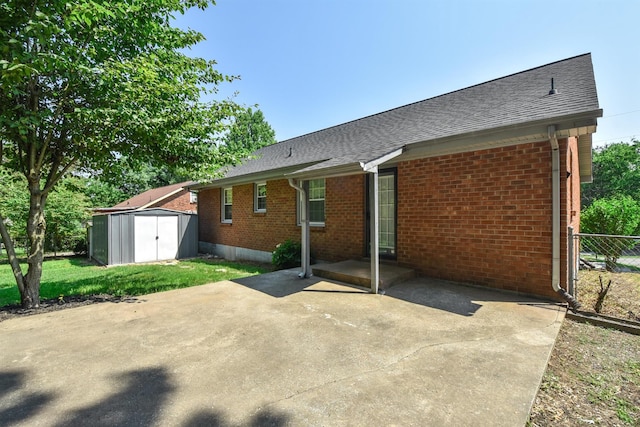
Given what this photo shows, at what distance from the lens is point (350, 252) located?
7758mm

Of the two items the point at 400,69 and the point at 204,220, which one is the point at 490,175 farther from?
the point at 204,220

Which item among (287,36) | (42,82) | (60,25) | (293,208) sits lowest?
(293,208)

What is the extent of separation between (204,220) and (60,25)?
33.9 feet

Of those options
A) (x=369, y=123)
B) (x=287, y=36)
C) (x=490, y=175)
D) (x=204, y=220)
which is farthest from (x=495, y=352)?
(x=204, y=220)

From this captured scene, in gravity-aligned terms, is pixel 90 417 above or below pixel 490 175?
below

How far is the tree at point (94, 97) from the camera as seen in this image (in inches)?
143

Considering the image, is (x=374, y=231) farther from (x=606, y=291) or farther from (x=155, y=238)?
(x=155, y=238)

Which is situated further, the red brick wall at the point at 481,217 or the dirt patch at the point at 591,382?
the red brick wall at the point at 481,217

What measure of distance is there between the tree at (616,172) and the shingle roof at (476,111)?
133 ft

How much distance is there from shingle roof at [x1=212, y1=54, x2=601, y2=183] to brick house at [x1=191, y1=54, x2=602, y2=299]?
42 millimetres

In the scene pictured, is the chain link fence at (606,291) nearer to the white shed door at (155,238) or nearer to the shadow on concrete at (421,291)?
the shadow on concrete at (421,291)

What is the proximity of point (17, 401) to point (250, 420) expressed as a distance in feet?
6.36

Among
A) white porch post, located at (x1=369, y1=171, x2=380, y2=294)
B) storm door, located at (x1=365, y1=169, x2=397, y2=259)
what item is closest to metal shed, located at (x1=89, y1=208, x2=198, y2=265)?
storm door, located at (x1=365, y1=169, x2=397, y2=259)

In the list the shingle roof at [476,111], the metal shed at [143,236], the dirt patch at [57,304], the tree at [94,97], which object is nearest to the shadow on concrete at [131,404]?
the dirt patch at [57,304]
